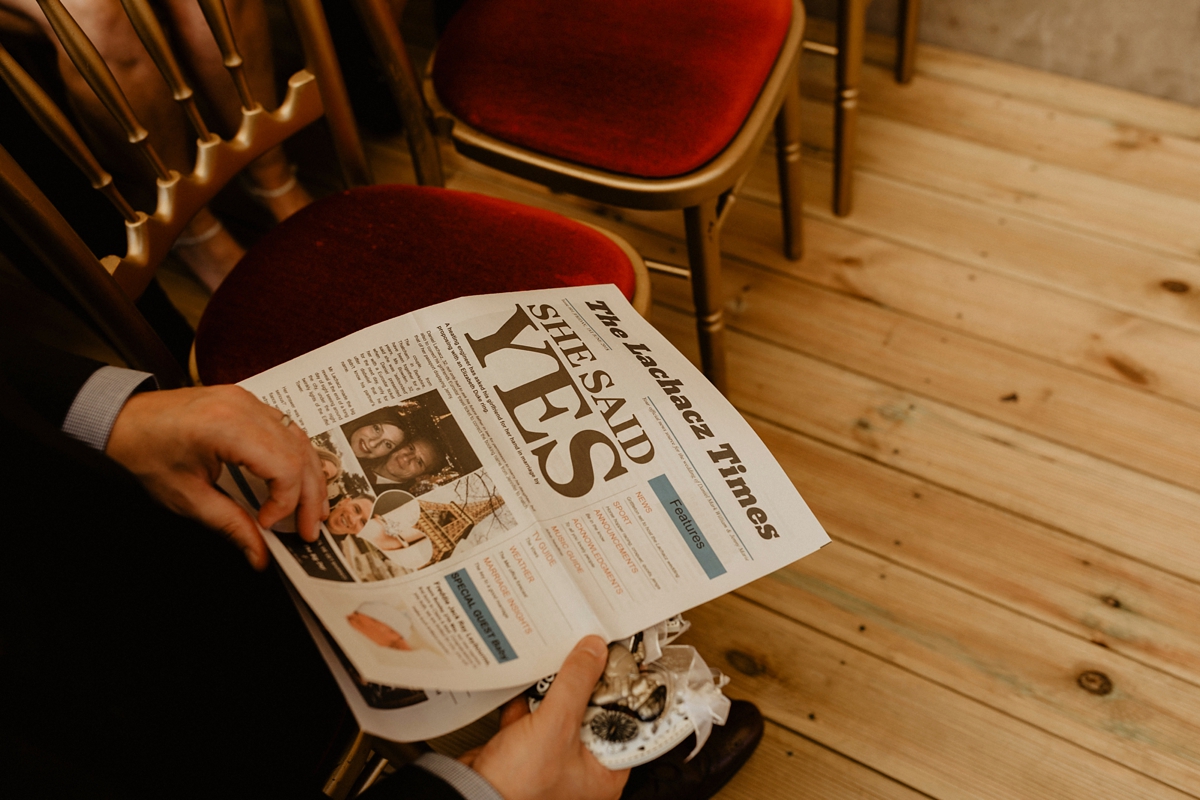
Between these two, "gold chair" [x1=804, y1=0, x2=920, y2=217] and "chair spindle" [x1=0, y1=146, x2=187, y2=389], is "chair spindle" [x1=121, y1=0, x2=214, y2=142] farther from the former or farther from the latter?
"gold chair" [x1=804, y1=0, x2=920, y2=217]

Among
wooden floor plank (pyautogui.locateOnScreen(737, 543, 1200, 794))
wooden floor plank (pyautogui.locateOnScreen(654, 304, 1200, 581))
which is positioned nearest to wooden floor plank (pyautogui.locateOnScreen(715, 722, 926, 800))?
wooden floor plank (pyautogui.locateOnScreen(737, 543, 1200, 794))

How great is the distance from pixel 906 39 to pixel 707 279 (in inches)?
32.7

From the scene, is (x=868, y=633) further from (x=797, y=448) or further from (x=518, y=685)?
(x=518, y=685)

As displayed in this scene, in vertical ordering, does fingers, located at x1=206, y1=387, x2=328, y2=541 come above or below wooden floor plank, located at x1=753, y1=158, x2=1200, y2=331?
above

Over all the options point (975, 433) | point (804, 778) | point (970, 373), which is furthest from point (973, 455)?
point (804, 778)

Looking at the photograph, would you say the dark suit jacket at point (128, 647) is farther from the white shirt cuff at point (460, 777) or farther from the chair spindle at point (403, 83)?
the chair spindle at point (403, 83)

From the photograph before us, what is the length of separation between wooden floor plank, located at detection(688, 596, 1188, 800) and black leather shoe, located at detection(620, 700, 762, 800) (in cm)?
7

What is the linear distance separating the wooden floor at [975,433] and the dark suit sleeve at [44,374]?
0.75 m

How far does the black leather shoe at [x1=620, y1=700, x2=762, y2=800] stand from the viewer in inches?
34.1

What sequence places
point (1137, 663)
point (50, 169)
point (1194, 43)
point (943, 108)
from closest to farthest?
point (1137, 663), point (50, 169), point (1194, 43), point (943, 108)

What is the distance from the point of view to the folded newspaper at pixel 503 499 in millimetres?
534

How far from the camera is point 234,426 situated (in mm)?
542

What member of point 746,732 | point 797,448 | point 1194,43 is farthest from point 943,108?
point 746,732

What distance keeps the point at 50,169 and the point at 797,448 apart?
3.65 ft
